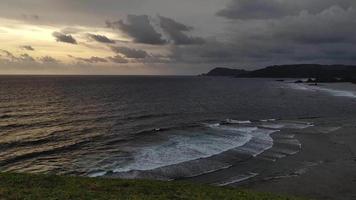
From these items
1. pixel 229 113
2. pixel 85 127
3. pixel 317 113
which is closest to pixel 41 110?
pixel 85 127

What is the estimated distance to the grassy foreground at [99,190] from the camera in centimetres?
1711

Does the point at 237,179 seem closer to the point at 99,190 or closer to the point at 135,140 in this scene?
the point at 99,190

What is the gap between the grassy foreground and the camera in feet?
56.1

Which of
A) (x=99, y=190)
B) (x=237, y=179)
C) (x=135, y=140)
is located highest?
(x=99, y=190)

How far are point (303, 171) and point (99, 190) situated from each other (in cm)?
1836

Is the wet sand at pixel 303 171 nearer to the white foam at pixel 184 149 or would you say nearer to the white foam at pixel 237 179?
the white foam at pixel 237 179

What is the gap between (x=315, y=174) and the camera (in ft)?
101

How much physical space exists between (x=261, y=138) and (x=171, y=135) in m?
10.2

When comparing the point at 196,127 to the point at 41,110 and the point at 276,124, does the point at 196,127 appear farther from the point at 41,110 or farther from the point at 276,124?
the point at 41,110

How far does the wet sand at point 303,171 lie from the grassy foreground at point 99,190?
797 centimetres

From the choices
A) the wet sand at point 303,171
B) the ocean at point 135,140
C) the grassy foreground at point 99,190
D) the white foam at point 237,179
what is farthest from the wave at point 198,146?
the grassy foreground at point 99,190

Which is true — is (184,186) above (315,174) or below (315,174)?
above

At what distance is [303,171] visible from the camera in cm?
3161

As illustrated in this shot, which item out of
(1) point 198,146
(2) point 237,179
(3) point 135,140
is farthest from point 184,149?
(2) point 237,179
